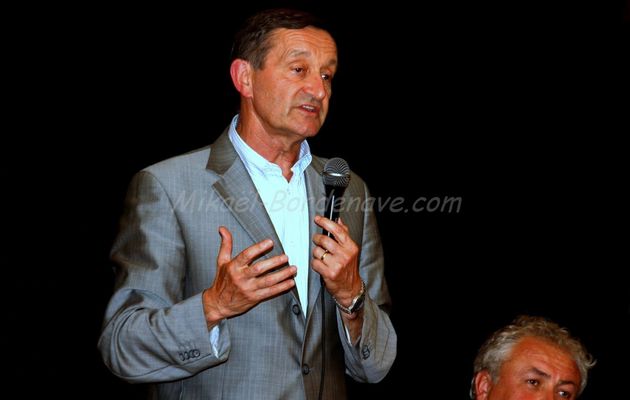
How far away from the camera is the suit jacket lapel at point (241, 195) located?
193 cm

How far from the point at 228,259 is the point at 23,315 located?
1617mm

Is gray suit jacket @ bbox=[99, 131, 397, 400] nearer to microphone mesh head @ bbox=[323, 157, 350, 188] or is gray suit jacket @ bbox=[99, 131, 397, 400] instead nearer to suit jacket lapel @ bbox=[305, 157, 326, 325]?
suit jacket lapel @ bbox=[305, 157, 326, 325]

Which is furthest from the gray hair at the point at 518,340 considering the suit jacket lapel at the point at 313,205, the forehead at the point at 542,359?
the suit jacket lapel at the point at 313,205

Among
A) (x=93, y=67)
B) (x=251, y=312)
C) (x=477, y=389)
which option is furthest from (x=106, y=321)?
(x=93, y=67)

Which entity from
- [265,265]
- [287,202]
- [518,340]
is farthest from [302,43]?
[518,340]

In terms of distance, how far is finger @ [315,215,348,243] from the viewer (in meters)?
1.74

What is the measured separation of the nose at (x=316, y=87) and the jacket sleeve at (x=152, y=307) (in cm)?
42

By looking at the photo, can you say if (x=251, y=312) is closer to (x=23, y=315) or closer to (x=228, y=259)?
(x=228, y=259)

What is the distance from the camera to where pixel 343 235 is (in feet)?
5.77

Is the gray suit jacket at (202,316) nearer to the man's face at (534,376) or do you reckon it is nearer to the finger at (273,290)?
the finger at (273,290)

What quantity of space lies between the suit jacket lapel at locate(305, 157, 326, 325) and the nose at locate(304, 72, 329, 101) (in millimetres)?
219

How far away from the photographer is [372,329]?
1.96 metres

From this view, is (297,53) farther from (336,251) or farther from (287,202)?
(336,251)

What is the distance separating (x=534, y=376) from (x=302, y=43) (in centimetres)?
117
